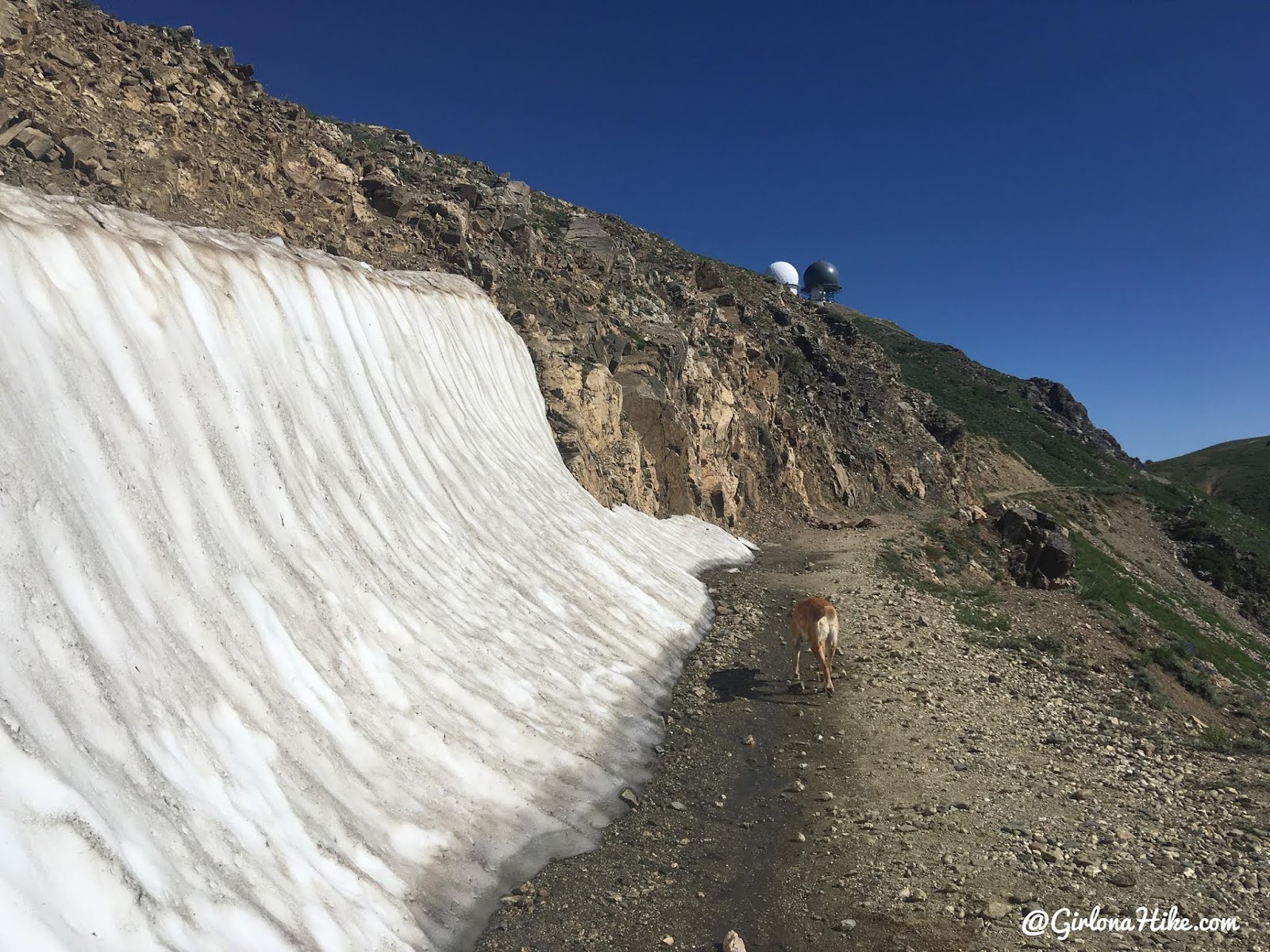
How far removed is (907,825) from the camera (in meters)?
7.55

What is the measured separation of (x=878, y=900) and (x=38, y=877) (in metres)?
5.80

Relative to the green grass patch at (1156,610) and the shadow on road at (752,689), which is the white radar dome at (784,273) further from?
the shadow on road at (752,689)

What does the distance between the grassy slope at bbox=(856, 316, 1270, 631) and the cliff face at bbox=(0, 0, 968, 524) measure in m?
27.0

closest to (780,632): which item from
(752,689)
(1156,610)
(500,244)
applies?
(752,689)

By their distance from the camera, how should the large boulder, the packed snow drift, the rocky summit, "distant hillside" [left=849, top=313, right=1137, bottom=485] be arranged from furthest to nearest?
"distant hillside" [left=849, top=313, right=1137, bottom=485], the large boulder, the rocky summit, the packed snow drift

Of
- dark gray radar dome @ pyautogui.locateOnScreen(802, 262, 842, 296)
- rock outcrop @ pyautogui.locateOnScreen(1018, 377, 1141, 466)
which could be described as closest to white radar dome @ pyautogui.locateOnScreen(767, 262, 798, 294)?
dark gray radar dome @ pyautogui.locateOnScreen(802, 262, 842, 296)

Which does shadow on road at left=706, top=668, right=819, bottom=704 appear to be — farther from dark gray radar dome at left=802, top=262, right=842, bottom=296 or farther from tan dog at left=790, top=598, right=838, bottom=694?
→ dark gray radar dome at left=802, top=262, right=842, bottom=296

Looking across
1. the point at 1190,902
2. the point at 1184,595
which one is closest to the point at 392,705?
the point at 1190,902

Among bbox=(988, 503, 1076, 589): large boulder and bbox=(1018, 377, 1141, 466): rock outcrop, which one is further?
bbox=(1018, 377, 1141, 466): rock outcrop

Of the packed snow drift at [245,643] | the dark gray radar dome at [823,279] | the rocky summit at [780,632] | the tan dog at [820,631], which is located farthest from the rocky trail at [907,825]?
the dark gray radar dome at [823,279]

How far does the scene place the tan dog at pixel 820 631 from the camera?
11.7 metres

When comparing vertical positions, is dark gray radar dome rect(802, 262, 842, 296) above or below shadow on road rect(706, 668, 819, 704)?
above

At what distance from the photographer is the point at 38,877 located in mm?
3648

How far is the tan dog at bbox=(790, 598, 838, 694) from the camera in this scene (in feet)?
38.5
